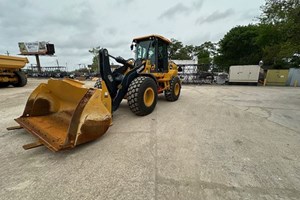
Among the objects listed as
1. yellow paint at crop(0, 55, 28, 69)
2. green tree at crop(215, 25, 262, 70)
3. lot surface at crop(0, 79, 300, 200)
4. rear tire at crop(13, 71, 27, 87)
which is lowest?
lot surface at crop(0, 79, 300, 200)

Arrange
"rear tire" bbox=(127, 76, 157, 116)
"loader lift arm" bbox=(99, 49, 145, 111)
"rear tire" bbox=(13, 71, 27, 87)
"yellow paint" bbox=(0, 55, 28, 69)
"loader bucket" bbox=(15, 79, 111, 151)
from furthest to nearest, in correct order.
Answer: "rear tire" bbox=(13, 71, 27, 87), "yellow paint" bbox=(0, 55, 28, 69), "rear tire" bbox=(127, 76, 157, 116), "loader lift arm" bbox=(99, 49, 145, 111), "loader bucket" bbox=(15, 79, 111, 151)

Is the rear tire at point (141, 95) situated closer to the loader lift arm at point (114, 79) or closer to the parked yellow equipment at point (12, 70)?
the loader lift arm at point (114, 79)

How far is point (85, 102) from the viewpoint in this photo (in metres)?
2.32

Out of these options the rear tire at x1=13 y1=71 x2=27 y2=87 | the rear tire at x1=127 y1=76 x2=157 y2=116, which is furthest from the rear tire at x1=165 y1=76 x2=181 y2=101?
the rear tire at x1=13 y1=71 x2=27 y2=87

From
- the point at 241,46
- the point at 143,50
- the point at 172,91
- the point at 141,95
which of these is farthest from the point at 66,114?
the point at 241,46

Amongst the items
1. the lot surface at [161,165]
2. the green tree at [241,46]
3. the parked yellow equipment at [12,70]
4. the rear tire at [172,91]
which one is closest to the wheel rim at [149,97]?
the lot surface at [161,165]

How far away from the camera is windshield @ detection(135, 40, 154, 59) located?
4.88 meters

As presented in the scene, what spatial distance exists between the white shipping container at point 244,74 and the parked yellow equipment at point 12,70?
1780cm

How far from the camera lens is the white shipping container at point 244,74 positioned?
14.6 m

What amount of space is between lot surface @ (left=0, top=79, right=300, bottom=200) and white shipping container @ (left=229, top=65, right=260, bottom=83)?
44.6 feet

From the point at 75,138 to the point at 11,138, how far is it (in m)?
1.58

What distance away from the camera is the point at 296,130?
3273mm

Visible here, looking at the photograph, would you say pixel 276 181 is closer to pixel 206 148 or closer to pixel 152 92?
pixel 206 148

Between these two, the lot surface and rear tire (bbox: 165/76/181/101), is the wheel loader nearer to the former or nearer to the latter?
the lot surface
